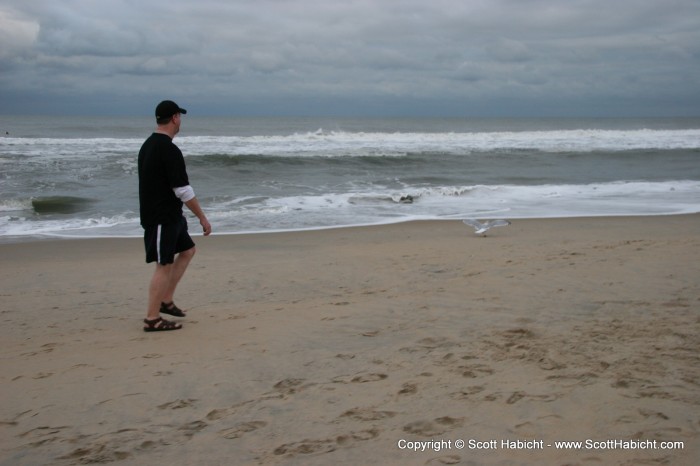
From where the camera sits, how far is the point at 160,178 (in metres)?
4.64

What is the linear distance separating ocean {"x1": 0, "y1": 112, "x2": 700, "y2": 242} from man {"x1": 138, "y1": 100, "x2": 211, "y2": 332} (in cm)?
604

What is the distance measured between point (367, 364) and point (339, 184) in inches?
590

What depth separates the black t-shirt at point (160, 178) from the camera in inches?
181

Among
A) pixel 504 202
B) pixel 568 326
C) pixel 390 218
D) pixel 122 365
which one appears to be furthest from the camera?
pixel 504 202

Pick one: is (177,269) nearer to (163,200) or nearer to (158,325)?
(158,325)

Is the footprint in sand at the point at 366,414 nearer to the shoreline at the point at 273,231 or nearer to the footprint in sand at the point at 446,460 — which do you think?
the footprint in sand at the point at 446,460

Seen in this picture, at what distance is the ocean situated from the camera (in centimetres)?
1254

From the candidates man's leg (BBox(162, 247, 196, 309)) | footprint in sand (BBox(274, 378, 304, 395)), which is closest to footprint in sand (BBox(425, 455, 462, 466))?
footprint in sand (BBox(274, 378, 304, 395))

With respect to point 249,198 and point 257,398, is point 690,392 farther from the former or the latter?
point 249,198

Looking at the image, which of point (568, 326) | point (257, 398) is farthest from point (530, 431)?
point (568, 326)

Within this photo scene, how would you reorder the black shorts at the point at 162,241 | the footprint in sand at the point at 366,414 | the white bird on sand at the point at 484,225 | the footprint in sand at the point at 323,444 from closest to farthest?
the footprint in sand at the point at 323,444 < the footprint in sand at the point at 366,414 < the black shorts at the point at 162,241 < the white bird on sand at the point at 484,225

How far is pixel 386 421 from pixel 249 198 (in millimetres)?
12650

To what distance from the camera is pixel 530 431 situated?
2975 millimetres

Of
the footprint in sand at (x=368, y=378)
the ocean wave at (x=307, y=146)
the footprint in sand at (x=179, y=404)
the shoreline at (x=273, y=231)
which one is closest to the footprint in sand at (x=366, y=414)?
the footprint in sand at (x=368, y=378)
